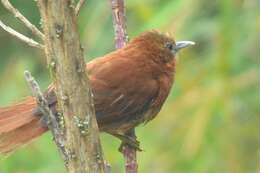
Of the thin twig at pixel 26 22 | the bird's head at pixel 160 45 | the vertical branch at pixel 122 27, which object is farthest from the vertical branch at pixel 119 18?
the thin twig at pixel 26 22

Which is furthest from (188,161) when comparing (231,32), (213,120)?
(231,32)

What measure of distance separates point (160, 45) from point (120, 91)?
584 mm

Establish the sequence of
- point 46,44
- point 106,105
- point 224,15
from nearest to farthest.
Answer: point 46,44 → point 106,105 → point 224,15

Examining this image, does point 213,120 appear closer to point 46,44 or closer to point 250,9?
point 250,9

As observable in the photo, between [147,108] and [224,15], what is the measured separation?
120 cm

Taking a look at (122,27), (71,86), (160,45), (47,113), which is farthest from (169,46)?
(71,86)

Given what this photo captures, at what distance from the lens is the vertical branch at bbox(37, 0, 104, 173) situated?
3137mm

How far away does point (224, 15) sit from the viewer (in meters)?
5.99

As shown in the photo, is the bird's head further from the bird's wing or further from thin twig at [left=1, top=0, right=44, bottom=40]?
thin twig at [left=1, top=0, right=44, bottom=40]

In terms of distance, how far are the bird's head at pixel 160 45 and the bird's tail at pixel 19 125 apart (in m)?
0.96

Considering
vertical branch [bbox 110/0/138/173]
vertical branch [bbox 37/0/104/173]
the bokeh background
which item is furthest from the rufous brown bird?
vertical branch [bbox 37/0/104/173]

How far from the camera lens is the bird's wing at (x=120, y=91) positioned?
4.83 meters

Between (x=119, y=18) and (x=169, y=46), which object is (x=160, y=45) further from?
(x=119, y=18)

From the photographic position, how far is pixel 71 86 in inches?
127
